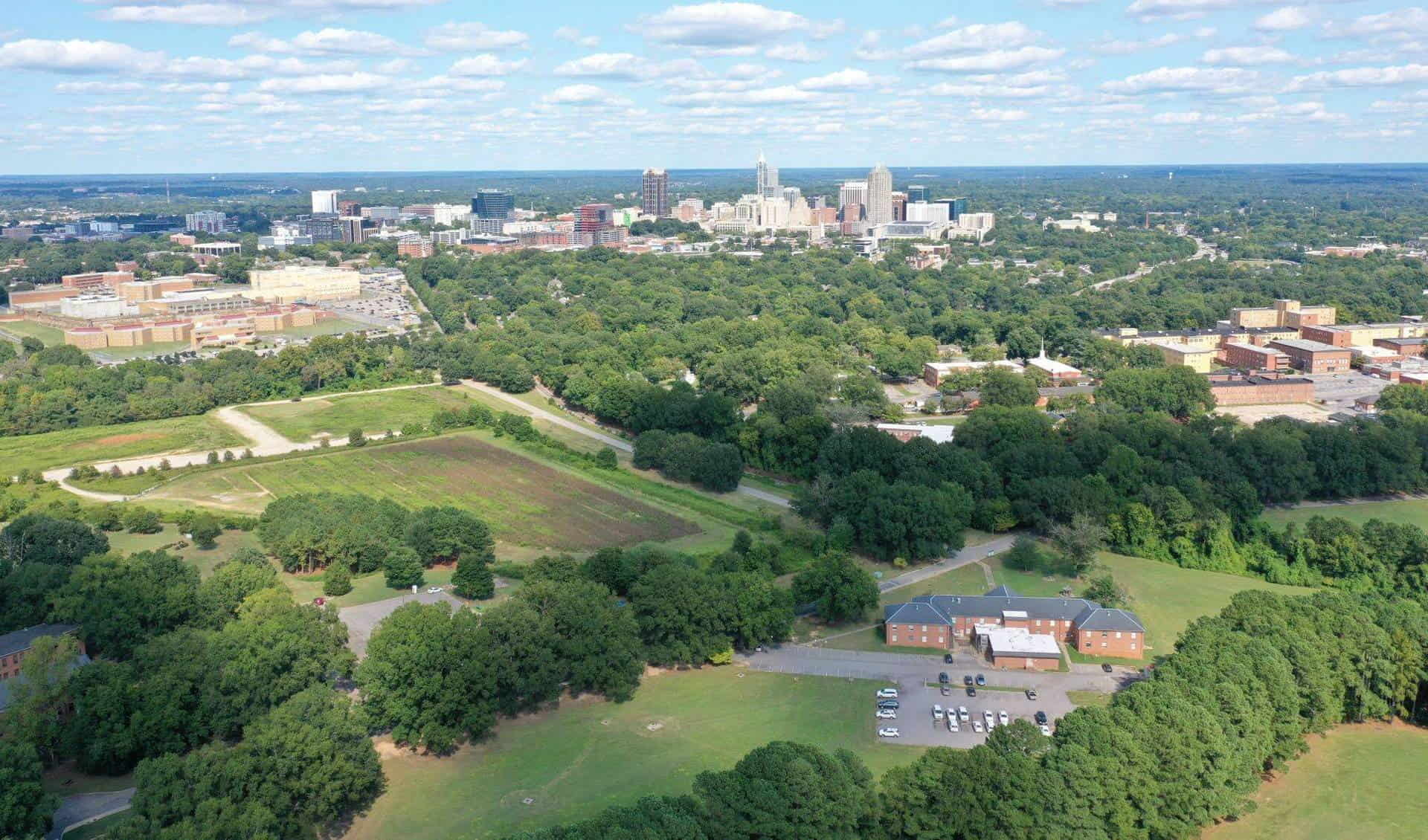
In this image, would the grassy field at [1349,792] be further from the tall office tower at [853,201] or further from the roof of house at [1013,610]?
the tall office tower at [853,201]

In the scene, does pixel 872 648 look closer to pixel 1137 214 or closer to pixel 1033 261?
pixel 1033 261

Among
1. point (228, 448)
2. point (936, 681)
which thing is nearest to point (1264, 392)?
point (936, 681)

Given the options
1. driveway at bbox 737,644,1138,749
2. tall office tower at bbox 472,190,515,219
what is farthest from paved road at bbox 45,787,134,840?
tall office tower at bbox 472,190,515,219

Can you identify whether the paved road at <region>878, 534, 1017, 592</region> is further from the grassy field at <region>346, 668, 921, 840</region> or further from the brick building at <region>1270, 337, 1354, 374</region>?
the brick building at <region>1270, 337, 1354, 374</region>

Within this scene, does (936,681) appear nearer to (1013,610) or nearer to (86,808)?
(1013,610)

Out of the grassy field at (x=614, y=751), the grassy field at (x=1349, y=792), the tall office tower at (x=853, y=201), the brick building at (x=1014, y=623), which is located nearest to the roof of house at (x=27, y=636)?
the grassy field at (x=614, y=751)
